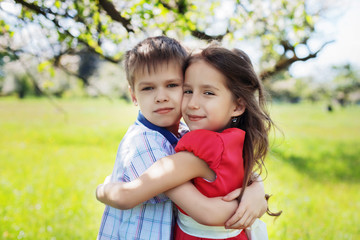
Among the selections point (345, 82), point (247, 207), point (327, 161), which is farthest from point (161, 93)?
point (345, 82)

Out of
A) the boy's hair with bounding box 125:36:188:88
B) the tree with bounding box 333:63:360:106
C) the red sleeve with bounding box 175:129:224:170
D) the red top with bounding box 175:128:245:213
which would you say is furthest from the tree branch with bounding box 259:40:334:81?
the tree with bounding box 333:63:360:106

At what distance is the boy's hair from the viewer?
6.13 ft

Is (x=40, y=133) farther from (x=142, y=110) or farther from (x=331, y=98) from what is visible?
(x=331, y=98)

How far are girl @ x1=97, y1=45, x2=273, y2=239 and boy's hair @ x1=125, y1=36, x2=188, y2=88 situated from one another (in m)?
0.10

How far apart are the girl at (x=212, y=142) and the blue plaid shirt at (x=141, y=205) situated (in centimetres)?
10

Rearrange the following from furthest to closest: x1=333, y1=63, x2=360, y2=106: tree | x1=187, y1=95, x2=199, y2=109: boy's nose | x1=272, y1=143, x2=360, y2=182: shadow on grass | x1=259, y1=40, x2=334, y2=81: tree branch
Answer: x1=333, y1=63, x2=360, y2=106: tree → x1=272, y1=143, x2=360, y2=182: shadow on grass → x1=259, y1=40, x2=334, y2=81: tree branch → x1=187, y1=95, x2=199, y2=109: boy's nose

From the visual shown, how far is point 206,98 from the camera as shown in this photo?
5.90ft

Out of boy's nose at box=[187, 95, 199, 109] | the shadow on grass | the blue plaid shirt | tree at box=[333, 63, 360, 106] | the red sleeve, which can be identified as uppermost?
boy's nose at box=[187, 95, 199, 109]

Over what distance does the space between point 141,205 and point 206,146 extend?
51cm

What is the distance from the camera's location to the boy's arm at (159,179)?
1521mm

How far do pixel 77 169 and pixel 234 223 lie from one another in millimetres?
6357

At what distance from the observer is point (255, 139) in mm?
1896

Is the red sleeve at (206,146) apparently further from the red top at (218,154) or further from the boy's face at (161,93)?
the boy's face at (161,93)

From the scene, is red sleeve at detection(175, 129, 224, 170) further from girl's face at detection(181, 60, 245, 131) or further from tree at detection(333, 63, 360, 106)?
tree at detection(333, 63, 360, 106)
